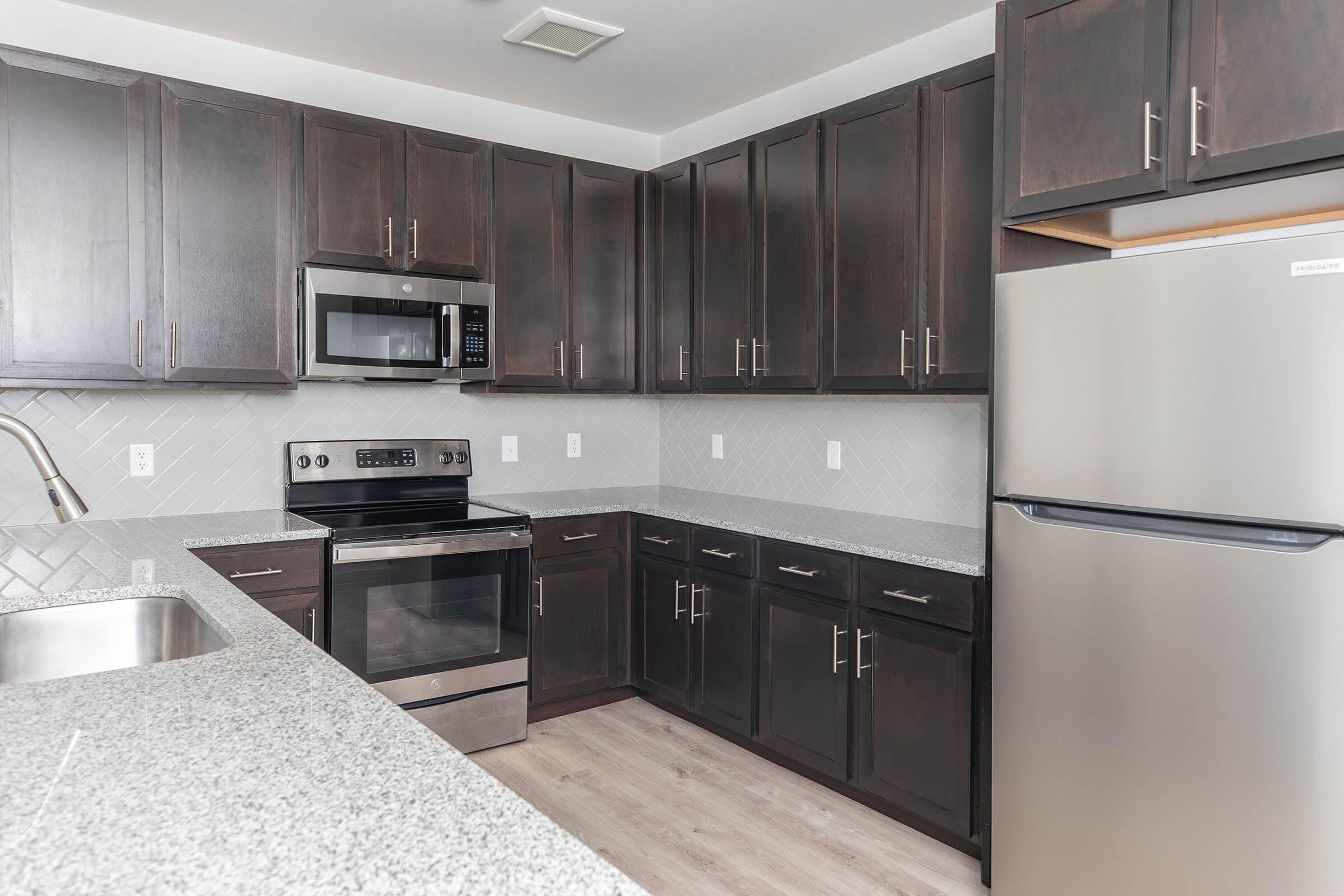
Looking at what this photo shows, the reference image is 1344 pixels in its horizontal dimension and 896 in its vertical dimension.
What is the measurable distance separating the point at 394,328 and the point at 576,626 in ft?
4.58

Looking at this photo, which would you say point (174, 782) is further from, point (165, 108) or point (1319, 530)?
point (165, 108)

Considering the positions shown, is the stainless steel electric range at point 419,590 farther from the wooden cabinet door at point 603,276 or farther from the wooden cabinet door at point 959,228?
the wooden cabinet door at point 959,228

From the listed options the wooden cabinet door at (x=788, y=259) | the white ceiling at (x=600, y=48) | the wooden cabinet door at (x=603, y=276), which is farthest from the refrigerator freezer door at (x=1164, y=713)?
the wooden cabinet door at (x=603, y=276)

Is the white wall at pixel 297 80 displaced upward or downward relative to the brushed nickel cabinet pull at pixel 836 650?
upward

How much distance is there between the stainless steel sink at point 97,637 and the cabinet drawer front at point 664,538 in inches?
75.8

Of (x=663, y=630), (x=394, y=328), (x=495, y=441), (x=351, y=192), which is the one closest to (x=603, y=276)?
(x=495, y=441)

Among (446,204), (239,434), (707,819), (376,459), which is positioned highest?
(446,204)

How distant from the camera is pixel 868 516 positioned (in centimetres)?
320

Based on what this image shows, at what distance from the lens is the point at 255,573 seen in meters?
2.73

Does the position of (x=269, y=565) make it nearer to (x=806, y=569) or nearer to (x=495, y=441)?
(x=495, y=441)

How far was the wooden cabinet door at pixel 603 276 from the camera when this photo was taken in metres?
3.73

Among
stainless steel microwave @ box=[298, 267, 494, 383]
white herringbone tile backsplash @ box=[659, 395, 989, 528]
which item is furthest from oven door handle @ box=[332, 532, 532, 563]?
white herringbone tile backsplash @ box=[659, 395, 989, 528]

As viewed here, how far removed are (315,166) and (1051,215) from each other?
96.5 inches

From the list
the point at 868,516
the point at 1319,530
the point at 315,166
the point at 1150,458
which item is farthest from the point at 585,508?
the point at 1319,530
